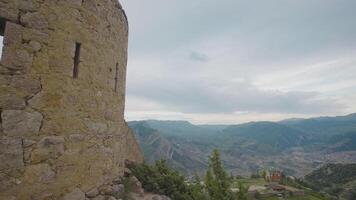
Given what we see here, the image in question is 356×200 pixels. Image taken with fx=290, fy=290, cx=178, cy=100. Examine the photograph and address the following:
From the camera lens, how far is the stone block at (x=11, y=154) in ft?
15.1

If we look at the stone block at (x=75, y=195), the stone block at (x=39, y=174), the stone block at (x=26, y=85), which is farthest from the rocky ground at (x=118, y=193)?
the stone block at (x=26, y=85)

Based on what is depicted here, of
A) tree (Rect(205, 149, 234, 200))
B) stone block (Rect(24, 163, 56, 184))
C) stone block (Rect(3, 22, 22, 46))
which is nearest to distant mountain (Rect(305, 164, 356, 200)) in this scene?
tree (Rect(205, 149, 234, 200))

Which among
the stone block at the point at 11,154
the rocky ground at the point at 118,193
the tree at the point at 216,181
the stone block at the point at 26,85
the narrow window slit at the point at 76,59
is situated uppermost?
the narrow window slit at the point at 76,59

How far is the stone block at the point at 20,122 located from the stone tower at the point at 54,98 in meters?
0.01

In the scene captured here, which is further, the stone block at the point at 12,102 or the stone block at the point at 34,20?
the stone block at the point at 34,20

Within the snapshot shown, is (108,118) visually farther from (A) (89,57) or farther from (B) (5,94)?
(B) (5,94)

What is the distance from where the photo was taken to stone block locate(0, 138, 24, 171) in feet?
15.1

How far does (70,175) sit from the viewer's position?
18.0 ft

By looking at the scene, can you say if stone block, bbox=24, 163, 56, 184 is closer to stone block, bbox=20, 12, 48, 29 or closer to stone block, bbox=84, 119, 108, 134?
stone block, bbox=84, 119, 108, 134

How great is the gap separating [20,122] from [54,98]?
712 mm

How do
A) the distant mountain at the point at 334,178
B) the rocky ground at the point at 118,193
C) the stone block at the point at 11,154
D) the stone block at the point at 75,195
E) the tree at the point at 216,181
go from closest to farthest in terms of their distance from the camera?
the stone block at the point at 11,154 → the stone block at the point at 75,195 → the rocky ground at the point at 118,193 → the tree at the point at 216,181 → the distant mountain at the point at 334,178

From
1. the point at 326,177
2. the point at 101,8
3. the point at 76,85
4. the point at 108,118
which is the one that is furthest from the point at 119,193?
the point at 326,177

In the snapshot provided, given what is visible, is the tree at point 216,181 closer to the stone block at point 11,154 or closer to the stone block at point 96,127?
the stone block at point 96,127

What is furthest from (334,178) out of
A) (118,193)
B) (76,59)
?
(76,59)
